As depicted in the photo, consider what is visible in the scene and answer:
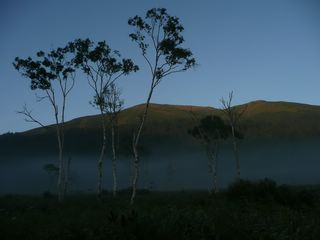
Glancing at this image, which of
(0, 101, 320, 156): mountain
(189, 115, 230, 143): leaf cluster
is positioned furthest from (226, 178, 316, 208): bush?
(0, 101, 320, 156): mountain

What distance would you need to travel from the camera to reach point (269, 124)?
166250mm

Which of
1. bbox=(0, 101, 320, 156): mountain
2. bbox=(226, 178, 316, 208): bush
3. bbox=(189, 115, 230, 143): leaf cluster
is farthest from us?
bbox=(0, 101, 320, 156): mountain

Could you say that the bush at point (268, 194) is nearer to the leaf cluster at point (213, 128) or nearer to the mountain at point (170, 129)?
the leaf cluster at point (213, 128)

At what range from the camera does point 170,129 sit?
16462cm

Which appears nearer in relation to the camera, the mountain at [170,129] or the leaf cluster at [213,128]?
the leaf cluster at [213,128]

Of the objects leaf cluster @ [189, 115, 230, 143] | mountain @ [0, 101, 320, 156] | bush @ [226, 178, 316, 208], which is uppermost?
mountain @ [0, 101, 320, 156]

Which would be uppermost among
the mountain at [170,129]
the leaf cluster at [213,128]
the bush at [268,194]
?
the mountain at [170,129]

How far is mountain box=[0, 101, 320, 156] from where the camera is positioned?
158 m

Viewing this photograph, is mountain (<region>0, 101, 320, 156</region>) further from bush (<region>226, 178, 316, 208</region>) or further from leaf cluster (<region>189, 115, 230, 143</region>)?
bush (<region>226, 178, 316, 208</region>)

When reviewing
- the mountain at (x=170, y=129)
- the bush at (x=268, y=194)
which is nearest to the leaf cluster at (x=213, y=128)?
the bush at (x=268, y=194)

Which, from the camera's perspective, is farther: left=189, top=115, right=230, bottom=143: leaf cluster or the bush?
left=189, top=115, right=230, bottom=143: leaf cluster

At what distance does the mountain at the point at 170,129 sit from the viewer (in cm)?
15775

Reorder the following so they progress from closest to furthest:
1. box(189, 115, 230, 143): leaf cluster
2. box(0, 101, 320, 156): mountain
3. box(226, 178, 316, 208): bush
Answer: box(226, 178, 316, 208): bush < box(189, 115, 230, 143): leaf cluster < box(0, 101, 320, 156): mountain

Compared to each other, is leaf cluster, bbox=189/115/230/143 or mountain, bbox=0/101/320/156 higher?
mountain, bbox=0/101/320/156
